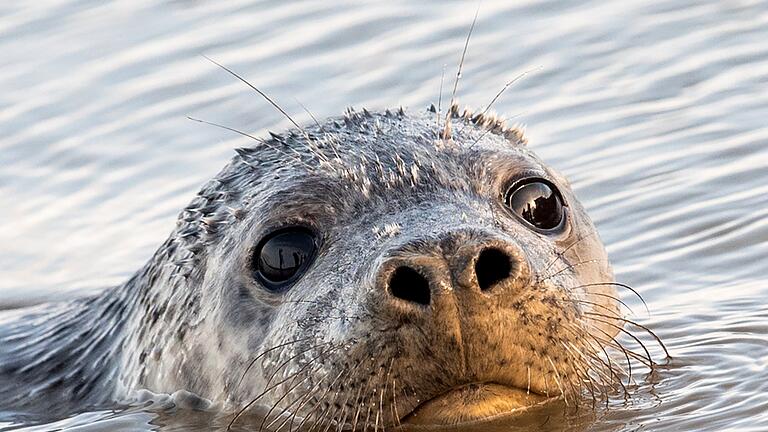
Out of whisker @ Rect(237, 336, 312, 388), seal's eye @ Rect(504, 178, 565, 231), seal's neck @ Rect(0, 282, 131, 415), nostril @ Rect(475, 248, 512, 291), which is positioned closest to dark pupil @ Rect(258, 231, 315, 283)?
whisker @ Rect(237, 336, 312, 388)

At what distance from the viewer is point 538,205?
6.93m

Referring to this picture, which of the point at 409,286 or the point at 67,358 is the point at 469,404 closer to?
the point at 409,286

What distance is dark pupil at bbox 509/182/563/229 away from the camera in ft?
22.6

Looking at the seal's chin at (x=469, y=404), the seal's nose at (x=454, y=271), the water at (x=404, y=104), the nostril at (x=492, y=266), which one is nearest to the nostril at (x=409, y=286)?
the seal's nose at (x=454, y=271)

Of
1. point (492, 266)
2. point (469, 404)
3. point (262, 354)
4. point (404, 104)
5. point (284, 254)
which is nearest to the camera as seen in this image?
point (492, 266)

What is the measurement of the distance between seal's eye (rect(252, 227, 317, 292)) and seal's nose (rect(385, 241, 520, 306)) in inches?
36.1

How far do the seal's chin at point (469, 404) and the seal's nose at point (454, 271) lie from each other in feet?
1.38

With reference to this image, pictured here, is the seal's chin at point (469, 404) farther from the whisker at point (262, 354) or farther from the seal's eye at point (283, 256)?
the seal's eye at point (283, 256)

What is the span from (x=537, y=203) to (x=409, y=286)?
1186mm

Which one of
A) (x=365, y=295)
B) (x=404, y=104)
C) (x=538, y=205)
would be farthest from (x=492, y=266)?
(x=404, y=104)

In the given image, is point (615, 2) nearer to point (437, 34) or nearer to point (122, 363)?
point (437, 34)

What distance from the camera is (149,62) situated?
12188 millimetres

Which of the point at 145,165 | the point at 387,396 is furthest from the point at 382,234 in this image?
the point at 145,165

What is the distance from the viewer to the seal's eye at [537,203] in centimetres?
687
